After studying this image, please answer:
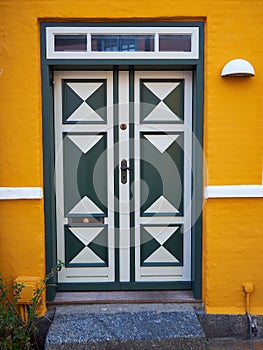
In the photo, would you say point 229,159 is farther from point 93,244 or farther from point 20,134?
point 20,134

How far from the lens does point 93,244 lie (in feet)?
12.9

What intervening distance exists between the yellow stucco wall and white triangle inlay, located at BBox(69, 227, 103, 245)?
417mm

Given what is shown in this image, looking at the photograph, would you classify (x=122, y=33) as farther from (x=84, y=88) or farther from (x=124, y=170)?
(x=124, y=170)

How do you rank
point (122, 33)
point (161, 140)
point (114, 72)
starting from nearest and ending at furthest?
point (122, 33) < point (114, 72) < point (161, 140)

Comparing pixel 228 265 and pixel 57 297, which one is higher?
pixel 228 265

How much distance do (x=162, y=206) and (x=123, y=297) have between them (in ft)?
3.19

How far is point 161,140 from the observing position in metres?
3.86

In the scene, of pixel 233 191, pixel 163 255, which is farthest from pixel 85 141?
pixel 233 191

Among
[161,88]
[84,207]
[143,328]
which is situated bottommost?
[143,328]

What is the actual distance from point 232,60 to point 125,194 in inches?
63.0

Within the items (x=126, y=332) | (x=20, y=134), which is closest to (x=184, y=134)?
(x=20, y=134)

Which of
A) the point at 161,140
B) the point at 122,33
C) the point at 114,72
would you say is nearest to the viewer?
the point at 122,33

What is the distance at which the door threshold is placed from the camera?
3.75m

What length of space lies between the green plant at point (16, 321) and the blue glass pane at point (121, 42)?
210 centimetres
